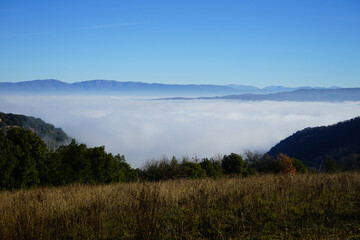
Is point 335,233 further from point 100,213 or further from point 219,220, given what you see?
point 100,213

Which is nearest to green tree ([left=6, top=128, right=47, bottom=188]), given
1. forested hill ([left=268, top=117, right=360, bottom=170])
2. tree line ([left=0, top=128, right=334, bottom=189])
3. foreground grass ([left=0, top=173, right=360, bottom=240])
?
tree line ([left=0, top=128, right=334, bottom=189])

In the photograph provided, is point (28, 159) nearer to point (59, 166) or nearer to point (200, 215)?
point (59, 166)

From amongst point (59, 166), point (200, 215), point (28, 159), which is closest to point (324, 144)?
point (59, 166)

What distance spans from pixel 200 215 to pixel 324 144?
325ft

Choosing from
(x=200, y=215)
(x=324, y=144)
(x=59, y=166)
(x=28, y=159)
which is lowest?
(x=324, y=144)

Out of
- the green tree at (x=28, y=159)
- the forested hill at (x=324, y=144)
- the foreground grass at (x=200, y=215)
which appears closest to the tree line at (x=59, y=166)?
the green tree at (x=28, y=159)

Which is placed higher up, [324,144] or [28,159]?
[28,159]

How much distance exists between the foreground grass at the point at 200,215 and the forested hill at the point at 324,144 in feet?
262

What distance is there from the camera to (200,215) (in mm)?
6293

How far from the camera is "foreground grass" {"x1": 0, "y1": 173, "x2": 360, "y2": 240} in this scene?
5133 mm

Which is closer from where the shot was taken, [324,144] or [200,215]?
[200,215]

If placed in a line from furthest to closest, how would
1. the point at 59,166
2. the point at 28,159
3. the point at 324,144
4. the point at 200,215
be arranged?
the point at 324,144
the point at 59,166
the point at 28,159
the point at 200,215

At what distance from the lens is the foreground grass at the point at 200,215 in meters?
5.13

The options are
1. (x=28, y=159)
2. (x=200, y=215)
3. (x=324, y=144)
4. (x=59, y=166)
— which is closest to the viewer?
(x=200, y=215)
